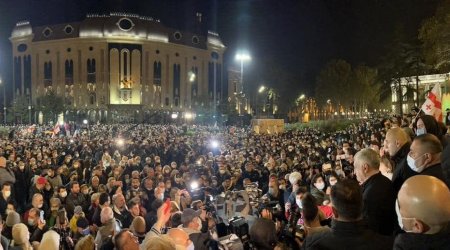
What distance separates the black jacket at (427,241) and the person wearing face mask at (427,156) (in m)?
1.62

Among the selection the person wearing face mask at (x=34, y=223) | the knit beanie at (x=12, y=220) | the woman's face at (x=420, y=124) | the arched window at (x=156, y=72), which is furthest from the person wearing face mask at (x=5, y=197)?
the arched window at (x=156, y=72)

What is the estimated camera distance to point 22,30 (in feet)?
326

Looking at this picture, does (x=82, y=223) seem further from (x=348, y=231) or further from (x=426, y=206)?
(x=426, y=206)

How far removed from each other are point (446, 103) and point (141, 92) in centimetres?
7274

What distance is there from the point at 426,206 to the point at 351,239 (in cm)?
80

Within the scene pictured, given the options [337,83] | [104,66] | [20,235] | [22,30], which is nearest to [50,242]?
[20,235]

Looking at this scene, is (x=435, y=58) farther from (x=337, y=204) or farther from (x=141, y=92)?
(x=141, y=92)

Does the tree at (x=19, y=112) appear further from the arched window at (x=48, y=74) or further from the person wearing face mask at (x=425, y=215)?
the person wearing face mask at (x=425, y=215)

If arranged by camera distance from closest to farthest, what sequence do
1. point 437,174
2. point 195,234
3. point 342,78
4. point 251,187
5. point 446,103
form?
point 437,174 < point 195,234 < point 251,187 < point 446,103 < point 342,78

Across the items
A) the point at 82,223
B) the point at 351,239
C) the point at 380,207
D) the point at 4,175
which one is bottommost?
the point at 82,223

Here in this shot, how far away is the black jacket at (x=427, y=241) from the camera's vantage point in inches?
114

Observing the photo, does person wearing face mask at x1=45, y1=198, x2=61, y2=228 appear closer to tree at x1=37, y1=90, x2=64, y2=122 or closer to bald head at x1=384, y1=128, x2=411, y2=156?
bald head at x1=384, y1=128, x2=411, y2=156

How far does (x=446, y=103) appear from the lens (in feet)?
88.7

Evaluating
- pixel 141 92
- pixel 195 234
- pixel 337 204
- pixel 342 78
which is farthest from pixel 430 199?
pixel 141 92
